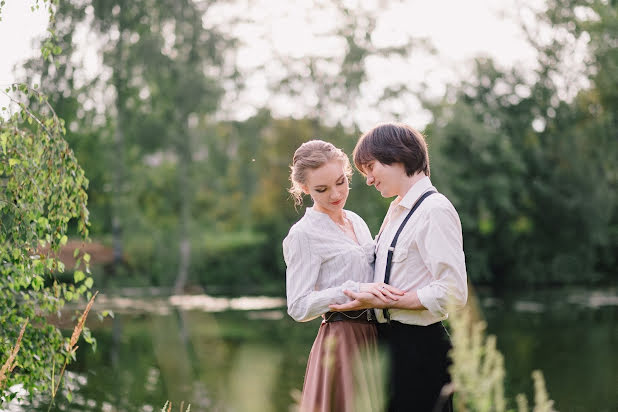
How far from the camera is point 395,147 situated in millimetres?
3545

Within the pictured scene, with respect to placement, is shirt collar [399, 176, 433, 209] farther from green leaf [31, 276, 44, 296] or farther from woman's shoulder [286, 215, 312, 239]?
green leaf [31, 276, 44, 296]

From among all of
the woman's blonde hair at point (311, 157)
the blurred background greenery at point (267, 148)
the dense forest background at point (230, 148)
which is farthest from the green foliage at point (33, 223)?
the dense forest background at point (230, 148)

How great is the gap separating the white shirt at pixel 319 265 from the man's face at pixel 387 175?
28 centimetres

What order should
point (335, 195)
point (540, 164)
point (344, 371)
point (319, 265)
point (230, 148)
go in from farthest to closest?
1. point (540, 164)
2. point (230, 148)
3. point (335, 195)
4. point (319, 265)
5. point (344, 371)

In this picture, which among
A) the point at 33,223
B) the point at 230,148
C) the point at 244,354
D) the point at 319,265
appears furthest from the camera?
the point at 230,148

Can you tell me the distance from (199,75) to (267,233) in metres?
5.96

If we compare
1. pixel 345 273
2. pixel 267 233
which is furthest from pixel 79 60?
pixel 345 273

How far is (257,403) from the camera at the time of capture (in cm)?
1064

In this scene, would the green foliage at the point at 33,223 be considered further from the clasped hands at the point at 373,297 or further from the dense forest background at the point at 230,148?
the dense forest background at the point at 230,148

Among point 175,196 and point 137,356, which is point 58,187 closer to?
point 137,356

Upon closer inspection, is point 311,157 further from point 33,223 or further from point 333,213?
point 33,223

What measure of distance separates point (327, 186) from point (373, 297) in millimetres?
600

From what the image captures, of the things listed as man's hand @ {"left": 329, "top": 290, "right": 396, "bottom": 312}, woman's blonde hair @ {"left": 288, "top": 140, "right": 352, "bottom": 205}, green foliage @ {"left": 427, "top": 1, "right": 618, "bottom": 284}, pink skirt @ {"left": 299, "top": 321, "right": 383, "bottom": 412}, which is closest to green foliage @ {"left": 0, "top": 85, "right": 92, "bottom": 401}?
woman's blonde hair @ {"left": 288, "top": 140, "right": 352, "bottom": 205}

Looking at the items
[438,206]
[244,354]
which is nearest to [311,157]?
[438,206]
